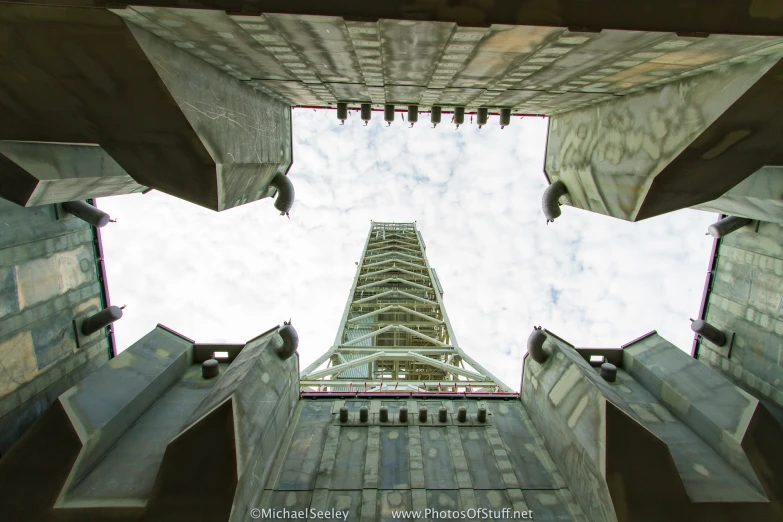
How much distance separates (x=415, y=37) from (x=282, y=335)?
22.7 feet

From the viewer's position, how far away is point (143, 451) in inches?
268

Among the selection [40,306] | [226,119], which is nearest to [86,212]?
[40,306]

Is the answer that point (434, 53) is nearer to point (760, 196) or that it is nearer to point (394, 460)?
point (760, 196)

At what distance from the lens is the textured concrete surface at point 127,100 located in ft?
13.6

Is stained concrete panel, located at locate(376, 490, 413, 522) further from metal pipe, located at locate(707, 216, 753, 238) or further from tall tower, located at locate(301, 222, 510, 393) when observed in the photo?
metal pipe, located at locate(707, 216, 753, 238)

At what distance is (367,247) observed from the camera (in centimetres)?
3812

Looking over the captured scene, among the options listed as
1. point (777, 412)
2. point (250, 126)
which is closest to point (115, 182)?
point (250, 126)

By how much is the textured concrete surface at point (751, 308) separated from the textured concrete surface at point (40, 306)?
52.6 feet

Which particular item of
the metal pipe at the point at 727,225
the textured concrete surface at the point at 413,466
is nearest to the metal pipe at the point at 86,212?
the textured concrete surface at the point at 413,466

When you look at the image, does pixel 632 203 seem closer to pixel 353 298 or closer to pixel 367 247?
pixel 353 298

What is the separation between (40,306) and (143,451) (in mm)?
4042

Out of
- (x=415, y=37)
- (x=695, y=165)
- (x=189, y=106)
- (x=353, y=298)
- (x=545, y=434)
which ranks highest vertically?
(x=415, y=37)

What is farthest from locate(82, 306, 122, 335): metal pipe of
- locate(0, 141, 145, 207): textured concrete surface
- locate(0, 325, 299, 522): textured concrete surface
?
locate(0, 141, 145, 207): textured concrete surface

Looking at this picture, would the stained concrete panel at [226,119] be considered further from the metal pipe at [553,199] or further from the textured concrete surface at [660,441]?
the textured concrete surface at [660,441]
